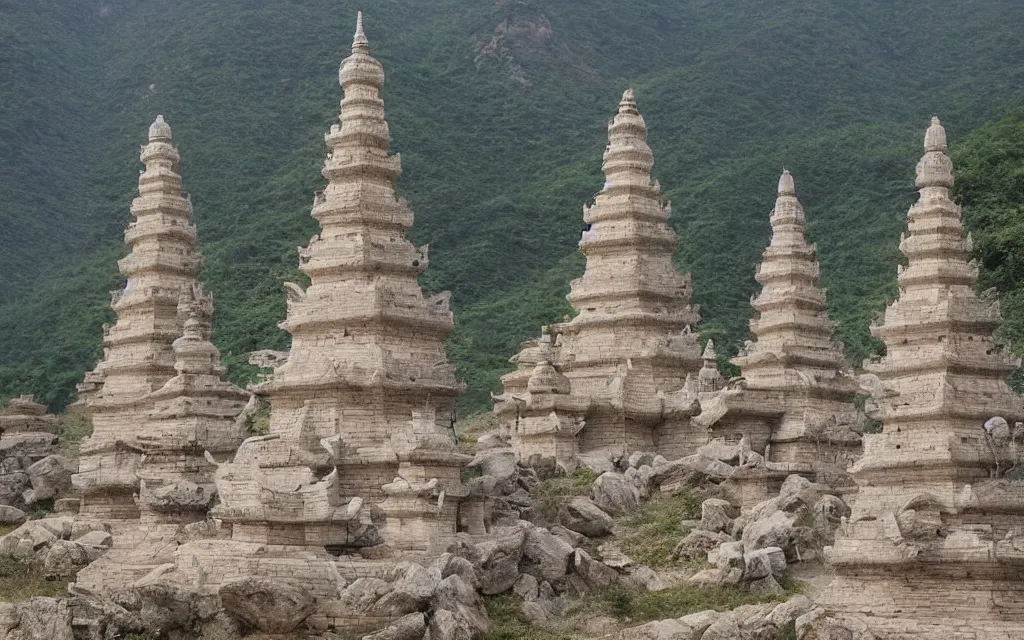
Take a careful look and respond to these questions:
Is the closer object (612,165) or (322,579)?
(322,579)

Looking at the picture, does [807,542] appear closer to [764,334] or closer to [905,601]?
[905,601]

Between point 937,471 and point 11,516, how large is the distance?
22.2 metres

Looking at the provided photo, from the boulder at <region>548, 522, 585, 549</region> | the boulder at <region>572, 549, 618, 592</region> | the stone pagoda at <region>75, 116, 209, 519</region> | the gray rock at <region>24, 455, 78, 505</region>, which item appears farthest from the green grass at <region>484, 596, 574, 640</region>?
the gray rock at <region>24, 455, 78, 505</region>

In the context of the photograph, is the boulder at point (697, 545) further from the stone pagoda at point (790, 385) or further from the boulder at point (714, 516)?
the stone pagoda at point (790, 385)

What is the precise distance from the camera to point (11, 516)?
48.3m

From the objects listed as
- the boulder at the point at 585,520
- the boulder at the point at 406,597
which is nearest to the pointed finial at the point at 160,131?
the boulder at the point at 585,520

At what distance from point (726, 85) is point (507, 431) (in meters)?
50.0

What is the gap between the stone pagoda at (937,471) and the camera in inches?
1374

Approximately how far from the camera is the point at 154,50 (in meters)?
109

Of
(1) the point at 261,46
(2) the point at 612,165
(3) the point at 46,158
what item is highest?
(1) the point at 261,46

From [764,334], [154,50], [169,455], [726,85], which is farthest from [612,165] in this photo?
[154,50]

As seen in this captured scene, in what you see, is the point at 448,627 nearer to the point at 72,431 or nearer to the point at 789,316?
the point at 789,316

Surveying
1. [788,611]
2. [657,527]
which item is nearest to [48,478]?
[657,527]

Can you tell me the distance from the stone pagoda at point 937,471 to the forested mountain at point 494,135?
2213 centimetres
